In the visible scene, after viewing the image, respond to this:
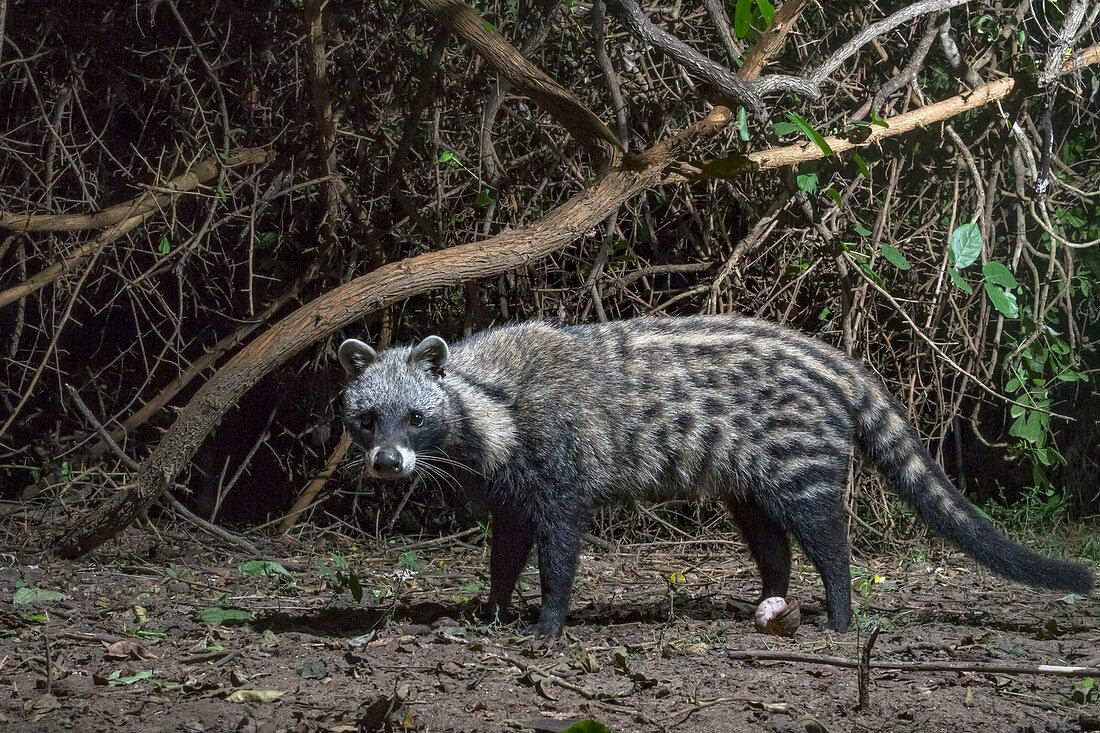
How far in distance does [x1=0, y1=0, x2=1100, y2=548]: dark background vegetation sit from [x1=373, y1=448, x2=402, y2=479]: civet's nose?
2.13 meters

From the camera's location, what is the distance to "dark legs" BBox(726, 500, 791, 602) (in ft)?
17.5

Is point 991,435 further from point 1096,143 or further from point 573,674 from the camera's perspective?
point 573,674

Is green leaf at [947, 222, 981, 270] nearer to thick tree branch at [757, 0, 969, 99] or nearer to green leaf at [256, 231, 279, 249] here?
thick tree branch at [757, 0, 969, 99]

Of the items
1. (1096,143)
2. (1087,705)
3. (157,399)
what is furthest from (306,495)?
(1096,143)

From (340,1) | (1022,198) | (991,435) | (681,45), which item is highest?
(340,1)

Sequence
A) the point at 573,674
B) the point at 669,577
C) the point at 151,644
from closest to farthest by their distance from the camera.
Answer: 1. the point at 573,674
2. the point at 151,644
3. the point at 669,577

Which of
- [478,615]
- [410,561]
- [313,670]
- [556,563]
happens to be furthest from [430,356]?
[313,670]

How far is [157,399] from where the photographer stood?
21.9ft

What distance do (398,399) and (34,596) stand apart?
2.09 meters

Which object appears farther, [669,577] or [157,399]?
[157,399]

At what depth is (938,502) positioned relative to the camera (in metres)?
5.07

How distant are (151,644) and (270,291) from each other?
11.7 ft

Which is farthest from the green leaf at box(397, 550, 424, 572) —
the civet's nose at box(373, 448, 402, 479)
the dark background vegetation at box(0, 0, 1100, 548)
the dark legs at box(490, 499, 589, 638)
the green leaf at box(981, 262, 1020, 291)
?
the green leaf at box(981, 262, 1020, 291)

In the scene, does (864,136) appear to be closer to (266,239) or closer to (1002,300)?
(1002,300)
